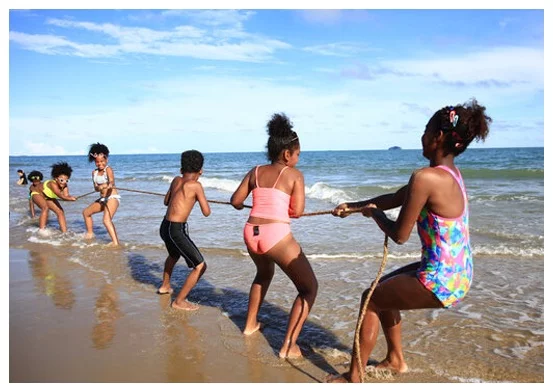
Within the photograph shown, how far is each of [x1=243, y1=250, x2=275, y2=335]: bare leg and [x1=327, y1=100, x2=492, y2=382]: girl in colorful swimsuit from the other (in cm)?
130

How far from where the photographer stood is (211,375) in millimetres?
3549

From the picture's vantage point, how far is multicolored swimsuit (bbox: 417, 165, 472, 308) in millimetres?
2947

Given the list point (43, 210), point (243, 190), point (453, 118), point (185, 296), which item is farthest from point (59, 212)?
point (453, 118)

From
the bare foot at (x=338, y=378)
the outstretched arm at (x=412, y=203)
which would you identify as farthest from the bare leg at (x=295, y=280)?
the outstretched arm at (x=412, y=203)

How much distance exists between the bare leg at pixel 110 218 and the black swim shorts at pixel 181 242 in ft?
11.4

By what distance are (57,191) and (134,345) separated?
6.77m

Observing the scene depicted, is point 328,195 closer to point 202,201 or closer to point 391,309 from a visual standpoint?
point 202,201

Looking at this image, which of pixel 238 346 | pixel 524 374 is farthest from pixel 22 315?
pixel 524 374

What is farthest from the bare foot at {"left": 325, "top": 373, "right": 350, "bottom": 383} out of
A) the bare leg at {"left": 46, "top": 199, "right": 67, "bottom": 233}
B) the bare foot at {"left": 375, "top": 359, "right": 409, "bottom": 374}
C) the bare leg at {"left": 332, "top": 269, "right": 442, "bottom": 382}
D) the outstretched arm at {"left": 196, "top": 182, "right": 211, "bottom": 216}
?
the bare leg at {"left": 46, "top": 199, "right": 67, "bottom": 233}

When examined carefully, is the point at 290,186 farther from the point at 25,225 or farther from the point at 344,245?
the point at 25,225

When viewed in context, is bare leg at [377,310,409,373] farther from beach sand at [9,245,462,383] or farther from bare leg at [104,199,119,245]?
bare leg at [104,199,119,245]

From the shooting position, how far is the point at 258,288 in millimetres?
4344

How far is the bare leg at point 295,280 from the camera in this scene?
3.84 m

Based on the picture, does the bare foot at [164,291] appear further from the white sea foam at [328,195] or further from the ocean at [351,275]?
the white sea foam at [328,195]
